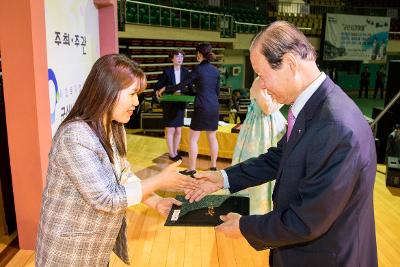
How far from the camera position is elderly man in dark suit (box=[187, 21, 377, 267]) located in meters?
1.09

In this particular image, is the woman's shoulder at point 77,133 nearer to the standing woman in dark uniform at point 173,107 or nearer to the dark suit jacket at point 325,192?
the dark suit jacket at point 325,192

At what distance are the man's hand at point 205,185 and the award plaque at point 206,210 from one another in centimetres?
3

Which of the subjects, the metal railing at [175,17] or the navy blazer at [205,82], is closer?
the navy blazer at [205,82]

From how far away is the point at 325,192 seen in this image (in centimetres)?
110

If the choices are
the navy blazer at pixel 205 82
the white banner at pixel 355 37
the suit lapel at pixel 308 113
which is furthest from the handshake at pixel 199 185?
the white banner at pixel 355 37

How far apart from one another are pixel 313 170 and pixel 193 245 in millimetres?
2288

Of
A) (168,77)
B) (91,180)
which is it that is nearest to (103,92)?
(91,180)

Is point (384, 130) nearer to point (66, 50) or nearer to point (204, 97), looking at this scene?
point (204, 97)

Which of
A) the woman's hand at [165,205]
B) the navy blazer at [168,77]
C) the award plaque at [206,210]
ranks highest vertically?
the navy blazer at [168,77]

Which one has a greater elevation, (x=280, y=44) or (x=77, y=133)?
(x=280, y=44)

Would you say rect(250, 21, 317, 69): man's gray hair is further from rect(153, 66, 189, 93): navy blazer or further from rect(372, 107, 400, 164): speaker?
rect(372, 107, 400, 164): speaker

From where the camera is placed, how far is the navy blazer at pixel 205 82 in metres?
4.63

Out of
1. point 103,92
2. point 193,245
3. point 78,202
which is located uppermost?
point 103,92

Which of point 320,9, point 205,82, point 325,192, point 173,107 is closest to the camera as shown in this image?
point 325,192
